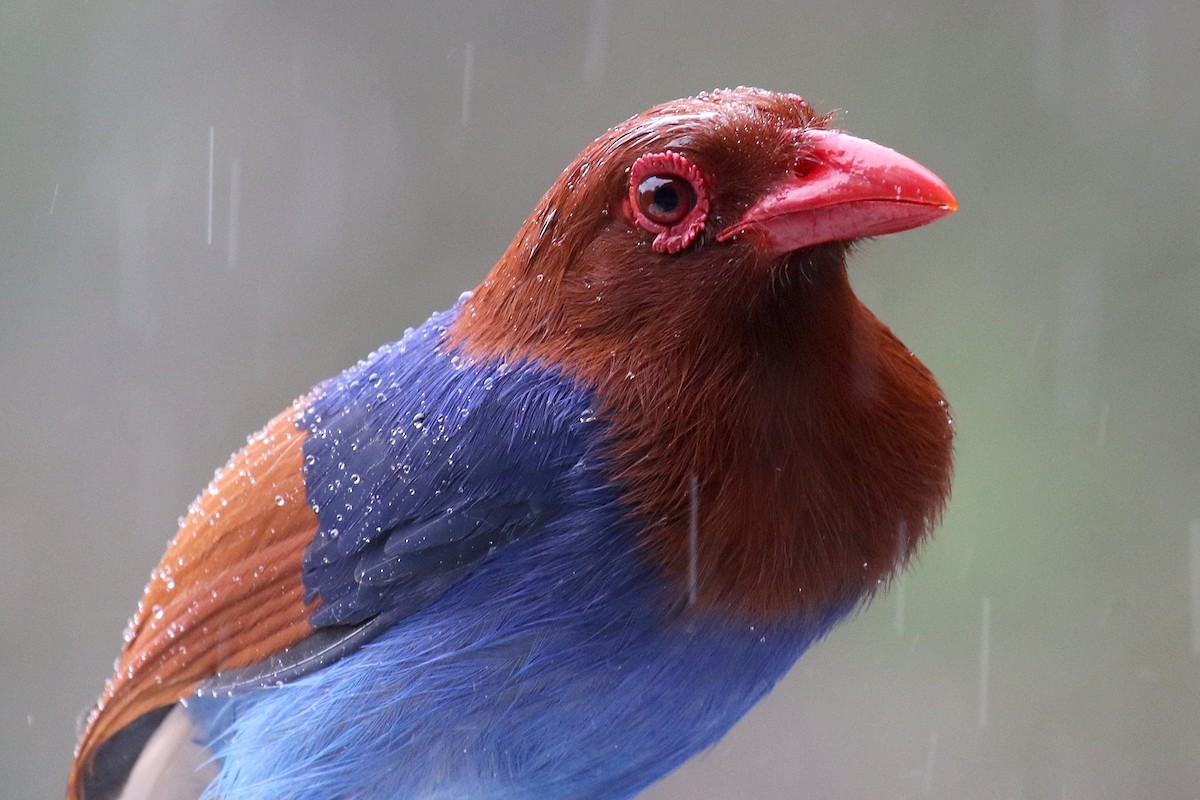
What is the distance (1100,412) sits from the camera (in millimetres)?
3314

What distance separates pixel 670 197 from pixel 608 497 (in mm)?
361

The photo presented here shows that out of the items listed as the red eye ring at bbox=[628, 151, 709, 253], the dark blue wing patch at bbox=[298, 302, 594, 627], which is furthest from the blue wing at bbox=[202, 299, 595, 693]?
the red eye ring at bbox=[628, 151, 709, 253]

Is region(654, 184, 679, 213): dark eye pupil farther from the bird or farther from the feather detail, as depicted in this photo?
the feather detail

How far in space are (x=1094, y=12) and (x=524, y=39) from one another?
1.51 m

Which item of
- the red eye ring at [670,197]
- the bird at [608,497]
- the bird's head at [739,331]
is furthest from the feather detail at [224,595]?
the red eye ring at [670,197]

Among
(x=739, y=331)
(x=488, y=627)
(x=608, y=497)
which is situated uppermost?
(x=739, y=331)

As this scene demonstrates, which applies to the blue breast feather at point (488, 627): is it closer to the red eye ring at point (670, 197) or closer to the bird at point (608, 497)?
the bird at point (608, 497)

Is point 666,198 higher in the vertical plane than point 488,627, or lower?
higher

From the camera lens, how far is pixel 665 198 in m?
1.48

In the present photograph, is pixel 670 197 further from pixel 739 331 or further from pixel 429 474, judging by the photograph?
→ pixel 429 474

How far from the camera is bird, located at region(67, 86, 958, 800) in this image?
148 centimetres

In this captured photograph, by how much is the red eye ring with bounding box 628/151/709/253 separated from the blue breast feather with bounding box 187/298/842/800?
215 millimetres

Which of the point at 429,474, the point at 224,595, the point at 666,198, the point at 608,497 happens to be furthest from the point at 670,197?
the point at 224,595

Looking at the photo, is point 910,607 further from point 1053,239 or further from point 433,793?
point 433,793
